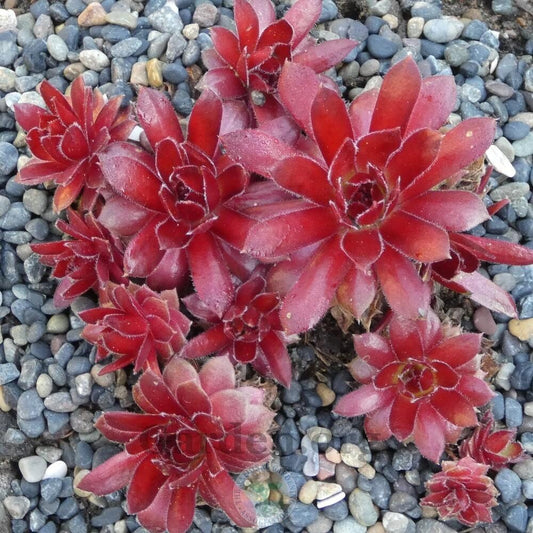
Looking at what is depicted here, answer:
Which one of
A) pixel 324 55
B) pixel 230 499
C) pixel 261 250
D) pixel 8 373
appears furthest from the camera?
pixel 8 373

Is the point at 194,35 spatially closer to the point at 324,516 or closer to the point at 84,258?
the point at 84,258

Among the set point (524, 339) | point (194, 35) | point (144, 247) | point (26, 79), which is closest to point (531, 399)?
point (524, 339)

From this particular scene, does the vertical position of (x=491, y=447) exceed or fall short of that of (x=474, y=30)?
it falls short

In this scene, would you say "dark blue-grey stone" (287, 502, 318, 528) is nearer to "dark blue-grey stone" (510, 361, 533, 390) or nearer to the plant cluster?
the plant cluster

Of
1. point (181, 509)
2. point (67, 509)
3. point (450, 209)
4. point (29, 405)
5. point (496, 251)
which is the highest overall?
point (450, 209)

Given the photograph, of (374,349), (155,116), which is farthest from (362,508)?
(155,116)

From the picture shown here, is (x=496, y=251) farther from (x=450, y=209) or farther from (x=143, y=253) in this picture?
(x=143, y=253)

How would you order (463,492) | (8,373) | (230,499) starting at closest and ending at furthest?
(230,499) → (463,492) → (8,373)
